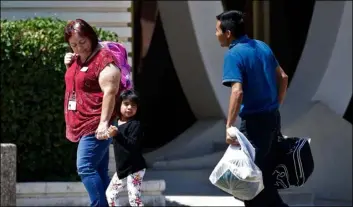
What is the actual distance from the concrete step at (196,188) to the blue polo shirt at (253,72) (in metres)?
3.11

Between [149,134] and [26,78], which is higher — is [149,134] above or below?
below

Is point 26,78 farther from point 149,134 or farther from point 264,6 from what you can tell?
point 264,6

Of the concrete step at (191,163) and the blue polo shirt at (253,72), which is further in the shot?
the concrete step at (191,163)

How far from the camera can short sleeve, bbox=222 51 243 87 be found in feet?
19.7

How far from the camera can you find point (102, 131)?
651 centimetres

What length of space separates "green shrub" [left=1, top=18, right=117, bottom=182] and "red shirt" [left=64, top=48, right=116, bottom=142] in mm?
1628

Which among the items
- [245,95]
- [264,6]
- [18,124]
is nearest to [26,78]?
[18,124]

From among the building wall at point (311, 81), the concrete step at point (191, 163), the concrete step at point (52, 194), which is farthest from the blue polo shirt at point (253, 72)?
the concrete step at point (191, 163)

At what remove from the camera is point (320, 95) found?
1165 centimetres

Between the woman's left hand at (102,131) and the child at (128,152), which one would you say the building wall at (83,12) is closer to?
the child at (128,152)

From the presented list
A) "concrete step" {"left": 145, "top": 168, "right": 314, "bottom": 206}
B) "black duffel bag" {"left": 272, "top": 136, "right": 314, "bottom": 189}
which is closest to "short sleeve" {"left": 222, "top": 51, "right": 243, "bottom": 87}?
"black duffel bag" {"left": 272, "top": 136, "right": 314, "bottom": 189}

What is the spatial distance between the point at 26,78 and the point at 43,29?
50 centimetres

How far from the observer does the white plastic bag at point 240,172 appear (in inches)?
235

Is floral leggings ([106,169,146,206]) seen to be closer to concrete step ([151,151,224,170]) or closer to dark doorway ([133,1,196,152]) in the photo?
concrete step ([151,151,224,170])
